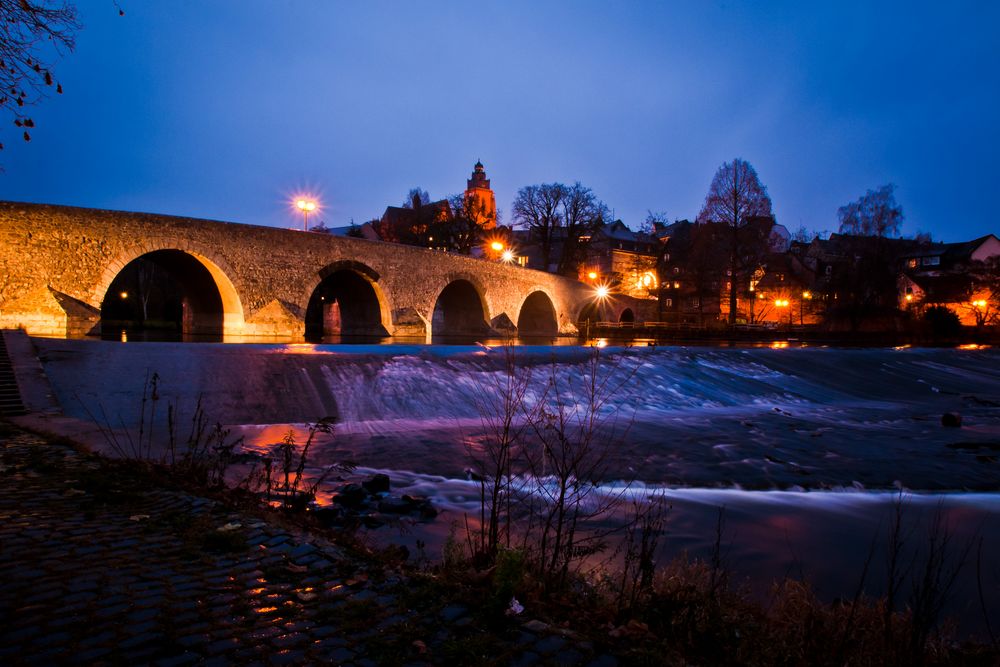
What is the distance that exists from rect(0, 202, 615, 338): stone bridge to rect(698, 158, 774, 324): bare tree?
48.5ft

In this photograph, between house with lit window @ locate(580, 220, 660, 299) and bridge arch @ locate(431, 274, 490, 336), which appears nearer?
bridge arch @ locate(431, 274, 490, 336)

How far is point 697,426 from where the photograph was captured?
10578 mm

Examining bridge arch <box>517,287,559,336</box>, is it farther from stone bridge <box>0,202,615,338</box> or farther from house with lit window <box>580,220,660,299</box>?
house with lit window <box>580,220,660,299</box>

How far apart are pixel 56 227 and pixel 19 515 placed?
19.8 meters

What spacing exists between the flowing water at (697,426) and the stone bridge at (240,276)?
8.25 m

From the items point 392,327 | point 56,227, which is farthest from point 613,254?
point 56,227

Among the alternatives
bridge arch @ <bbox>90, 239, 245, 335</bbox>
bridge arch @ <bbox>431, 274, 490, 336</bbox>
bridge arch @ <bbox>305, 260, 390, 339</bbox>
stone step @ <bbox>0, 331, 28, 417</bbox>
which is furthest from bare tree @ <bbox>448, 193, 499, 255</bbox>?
stone step @ <bbox>0, 331, 28, 417</bbox>

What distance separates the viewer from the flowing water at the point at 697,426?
18.1 ft

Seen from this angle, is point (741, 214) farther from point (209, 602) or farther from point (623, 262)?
point (209, 602)

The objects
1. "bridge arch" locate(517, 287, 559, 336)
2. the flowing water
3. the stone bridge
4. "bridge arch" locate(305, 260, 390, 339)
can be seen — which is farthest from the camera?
"bridge arch" locate(517, 287, 559, 336)

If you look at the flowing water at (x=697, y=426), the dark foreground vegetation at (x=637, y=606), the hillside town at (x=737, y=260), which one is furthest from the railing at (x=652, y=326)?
the dark foreground vegetation at (x=637, y=606)

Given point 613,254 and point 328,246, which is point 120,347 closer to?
point 328,246

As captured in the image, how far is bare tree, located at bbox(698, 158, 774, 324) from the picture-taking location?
132ft

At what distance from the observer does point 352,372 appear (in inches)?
509
